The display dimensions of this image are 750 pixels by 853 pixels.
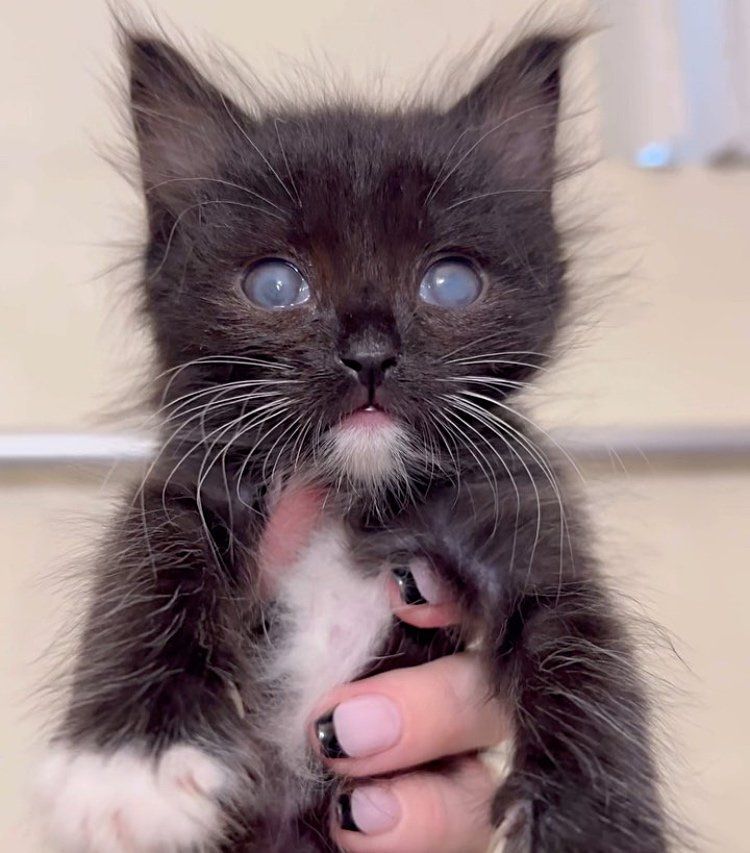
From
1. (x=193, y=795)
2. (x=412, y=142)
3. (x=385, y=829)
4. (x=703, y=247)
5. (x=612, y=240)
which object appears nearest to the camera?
(x=193, y=795)

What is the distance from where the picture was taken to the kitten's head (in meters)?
1.12

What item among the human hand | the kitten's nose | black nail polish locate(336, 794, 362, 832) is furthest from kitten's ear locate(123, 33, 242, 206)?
black nail polish locate(336, 794, 362, 832)

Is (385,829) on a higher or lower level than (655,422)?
lower

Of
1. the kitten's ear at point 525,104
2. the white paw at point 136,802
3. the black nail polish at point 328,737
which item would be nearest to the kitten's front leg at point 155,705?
the white paw at point 136,802

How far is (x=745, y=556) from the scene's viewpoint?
7.69ft

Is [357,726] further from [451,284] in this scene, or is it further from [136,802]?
[451,284]

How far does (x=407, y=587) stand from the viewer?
120cm

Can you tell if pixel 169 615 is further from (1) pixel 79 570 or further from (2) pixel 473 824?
(2) pixel 473 824

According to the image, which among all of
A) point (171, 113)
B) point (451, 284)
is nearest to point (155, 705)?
point (451, 284)

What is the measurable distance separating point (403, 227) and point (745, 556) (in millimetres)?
1687

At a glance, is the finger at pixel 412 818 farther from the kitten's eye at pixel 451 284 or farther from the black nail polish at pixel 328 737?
the kitten's eye at pixel 451 284

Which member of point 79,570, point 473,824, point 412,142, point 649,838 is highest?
point 412,142

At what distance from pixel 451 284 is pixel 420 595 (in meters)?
0.47

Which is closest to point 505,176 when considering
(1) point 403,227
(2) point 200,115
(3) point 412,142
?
(3) point 412,142
